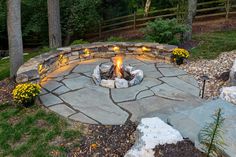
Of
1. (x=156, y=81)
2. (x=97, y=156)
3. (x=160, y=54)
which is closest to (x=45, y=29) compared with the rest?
(x=160, y=54)

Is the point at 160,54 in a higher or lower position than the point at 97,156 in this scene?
higher

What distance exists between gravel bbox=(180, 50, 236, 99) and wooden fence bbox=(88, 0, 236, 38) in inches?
243

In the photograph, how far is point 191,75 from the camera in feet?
24.7

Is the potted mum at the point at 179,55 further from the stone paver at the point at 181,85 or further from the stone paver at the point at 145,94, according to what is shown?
the stone paver at the point at 145,94

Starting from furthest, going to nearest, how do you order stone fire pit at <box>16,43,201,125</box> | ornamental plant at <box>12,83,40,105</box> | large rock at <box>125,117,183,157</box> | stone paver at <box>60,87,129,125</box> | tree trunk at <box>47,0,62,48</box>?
tree trunk at <box>47,0,62,48</box>
stone fire pit at <box>16,43,201,125</box>
ornamental plant at <box>12,83,40,105</box>
stone paver at <box>60,87,129,125</box>
large rock at <box>125,117,183,157</box>

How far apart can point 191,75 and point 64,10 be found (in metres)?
7.68

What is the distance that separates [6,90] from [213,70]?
4903mm

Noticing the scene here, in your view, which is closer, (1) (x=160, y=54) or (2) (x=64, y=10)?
(1) (x=160, y=54)

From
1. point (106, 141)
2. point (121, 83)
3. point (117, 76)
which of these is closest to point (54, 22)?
point (117, 76)

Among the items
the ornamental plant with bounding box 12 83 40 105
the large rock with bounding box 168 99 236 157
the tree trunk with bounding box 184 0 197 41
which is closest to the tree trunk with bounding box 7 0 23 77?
the ornamental plant with bounding box 12 83 40 105

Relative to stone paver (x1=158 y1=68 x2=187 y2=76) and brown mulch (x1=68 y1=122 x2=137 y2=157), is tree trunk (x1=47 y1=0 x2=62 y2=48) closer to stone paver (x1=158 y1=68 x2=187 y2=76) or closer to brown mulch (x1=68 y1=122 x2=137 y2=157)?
stone paver (x1=158 y1=68 x2=187 y2=76)

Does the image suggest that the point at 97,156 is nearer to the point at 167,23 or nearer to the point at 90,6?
the point at 167,23

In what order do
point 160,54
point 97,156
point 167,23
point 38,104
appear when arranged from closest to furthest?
point 97,156, point 38,104, point 160,54, point 167,23

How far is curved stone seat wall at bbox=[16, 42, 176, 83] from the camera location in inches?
293
